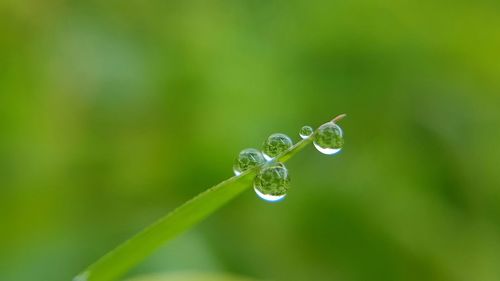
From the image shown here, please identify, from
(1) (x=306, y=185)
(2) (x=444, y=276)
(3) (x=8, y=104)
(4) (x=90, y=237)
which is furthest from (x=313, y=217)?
(3) (x=8, y=104)

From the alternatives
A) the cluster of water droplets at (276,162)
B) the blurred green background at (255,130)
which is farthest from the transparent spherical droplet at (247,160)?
the blurred green background at (255,130)

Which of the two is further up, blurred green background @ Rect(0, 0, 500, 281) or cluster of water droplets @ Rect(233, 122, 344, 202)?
blurred green background @ Rect(0, 0, 500, 281)

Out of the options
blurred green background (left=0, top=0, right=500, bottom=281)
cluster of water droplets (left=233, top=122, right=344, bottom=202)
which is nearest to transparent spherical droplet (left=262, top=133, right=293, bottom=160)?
cluster of water droplets (left=233, top=122, right=344, bottom=202)

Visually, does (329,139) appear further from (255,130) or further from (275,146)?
(255,130)

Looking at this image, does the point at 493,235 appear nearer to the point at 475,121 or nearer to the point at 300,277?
the point at 475,121

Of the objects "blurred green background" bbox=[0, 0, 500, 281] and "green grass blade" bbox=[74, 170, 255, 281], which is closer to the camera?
"green grass blade" bbox=[74, 170, 255, 281]

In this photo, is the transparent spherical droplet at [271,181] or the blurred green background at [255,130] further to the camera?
the blurred green background at [255,130]

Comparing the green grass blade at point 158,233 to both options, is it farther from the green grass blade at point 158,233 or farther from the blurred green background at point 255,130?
the blurred green background at point 255,130

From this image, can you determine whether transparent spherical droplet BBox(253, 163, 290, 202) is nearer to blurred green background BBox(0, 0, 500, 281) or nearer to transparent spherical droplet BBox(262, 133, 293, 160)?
transparent spherical droplet BBox(262, 133, 293, 160)
